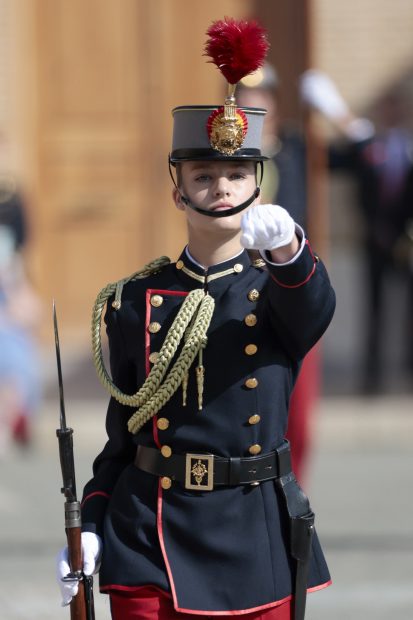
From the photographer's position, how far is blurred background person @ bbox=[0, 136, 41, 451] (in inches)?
333

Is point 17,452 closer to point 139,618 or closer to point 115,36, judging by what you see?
point 115,36

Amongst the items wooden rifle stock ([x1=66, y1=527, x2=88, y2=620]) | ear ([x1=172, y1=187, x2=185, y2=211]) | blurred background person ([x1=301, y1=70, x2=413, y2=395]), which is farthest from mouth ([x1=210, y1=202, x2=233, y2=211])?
blurred background person ([x1=301, y1=70, x2=413, y2=395])

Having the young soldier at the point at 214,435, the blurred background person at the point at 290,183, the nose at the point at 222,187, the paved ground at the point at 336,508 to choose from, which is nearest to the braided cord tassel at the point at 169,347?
the young soldier at the point at 214,435

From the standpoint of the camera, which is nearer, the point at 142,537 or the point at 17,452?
the point at 142,537

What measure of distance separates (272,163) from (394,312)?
4820 millimetres

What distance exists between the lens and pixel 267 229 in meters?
2.84

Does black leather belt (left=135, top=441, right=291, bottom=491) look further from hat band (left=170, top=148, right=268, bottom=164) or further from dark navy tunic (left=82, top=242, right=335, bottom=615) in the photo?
hat band (left=170, top=148, right=268, bottom=164)

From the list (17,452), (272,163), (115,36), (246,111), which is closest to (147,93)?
(115,36)

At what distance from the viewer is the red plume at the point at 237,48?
9.95 ft

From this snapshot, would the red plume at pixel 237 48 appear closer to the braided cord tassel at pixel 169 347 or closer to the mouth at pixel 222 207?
the mouth at pixel 222 207

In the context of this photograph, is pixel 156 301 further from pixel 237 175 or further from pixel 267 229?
pixel 267 229

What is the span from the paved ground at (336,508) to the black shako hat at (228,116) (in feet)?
8.27

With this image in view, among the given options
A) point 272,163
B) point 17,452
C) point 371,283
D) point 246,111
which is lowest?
point 17,452

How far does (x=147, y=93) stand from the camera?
1096cm
